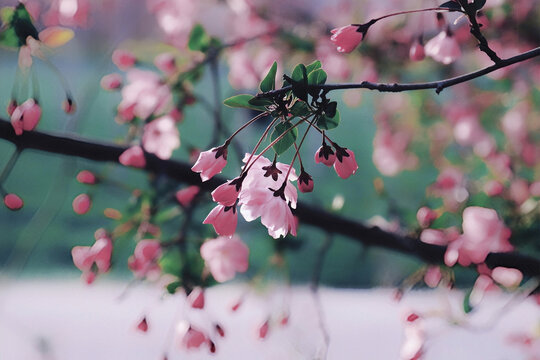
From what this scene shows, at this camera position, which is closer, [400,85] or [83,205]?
[400,85]

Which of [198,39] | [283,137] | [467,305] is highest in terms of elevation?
[283,137]

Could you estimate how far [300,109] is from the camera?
496 millimetres

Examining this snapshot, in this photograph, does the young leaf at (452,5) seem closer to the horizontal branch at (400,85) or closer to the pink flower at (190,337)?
the horizontal branch at (400,85)

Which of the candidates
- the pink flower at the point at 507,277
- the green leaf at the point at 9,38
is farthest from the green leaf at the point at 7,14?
the pink flower at the point at 507,277

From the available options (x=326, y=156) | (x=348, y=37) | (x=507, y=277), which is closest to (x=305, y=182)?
(x=326, y=156)

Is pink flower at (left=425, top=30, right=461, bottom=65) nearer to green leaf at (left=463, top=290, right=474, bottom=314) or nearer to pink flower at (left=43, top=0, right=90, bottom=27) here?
green leaf at (left=463, top=290, right=474, bottom=314)

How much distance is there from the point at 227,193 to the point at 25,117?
0.27 m

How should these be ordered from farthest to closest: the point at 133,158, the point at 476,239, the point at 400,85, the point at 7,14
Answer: the point at 476,239 < the point at 133,158 < the point at 7,14 < the point at 400,85

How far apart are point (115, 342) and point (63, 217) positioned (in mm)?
1927

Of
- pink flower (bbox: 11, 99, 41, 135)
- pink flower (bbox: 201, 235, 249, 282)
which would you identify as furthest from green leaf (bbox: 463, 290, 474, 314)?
pink flower (bbox: 11, 99, 41, 135)

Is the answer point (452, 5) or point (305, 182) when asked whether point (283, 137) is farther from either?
point (452, 5)

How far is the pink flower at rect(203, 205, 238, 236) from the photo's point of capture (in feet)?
1.79

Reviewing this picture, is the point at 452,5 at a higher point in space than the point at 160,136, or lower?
higher

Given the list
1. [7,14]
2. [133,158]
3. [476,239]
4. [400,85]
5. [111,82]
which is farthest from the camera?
[111,82]
